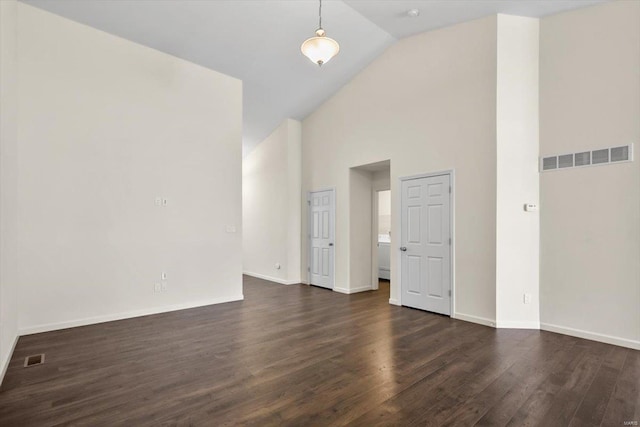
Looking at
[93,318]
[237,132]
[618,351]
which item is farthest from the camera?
[237,132]

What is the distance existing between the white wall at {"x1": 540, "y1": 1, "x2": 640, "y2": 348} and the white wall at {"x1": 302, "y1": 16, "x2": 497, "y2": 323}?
65 cm

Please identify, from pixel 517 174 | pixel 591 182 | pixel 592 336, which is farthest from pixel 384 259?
pixel 591 182

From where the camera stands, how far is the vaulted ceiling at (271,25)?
404cm

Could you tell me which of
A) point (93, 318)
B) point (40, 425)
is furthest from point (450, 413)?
point (93, 318)

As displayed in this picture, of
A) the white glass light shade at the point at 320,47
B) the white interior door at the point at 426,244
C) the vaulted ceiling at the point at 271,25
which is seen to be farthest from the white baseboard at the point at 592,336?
the white glass light shade at the point at 320,47

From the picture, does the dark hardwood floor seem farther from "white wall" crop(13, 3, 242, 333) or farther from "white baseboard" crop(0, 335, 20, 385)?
"white wall" crop(13, 3, 242, 333)

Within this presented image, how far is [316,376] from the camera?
277 cm

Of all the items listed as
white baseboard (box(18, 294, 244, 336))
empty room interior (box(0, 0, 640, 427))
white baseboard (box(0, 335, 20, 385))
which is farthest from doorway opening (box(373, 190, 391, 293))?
white baseboard (box(0, 335, 20, 385))

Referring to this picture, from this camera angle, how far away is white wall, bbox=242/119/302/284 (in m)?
7.19

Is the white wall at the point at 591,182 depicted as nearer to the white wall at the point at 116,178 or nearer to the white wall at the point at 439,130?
the white wall at the point at 439,130

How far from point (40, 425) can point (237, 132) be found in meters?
4.67

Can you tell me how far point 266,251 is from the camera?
7.77 meters

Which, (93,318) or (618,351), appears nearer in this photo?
(618,351)

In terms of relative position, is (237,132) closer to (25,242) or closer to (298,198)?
(298,198)
